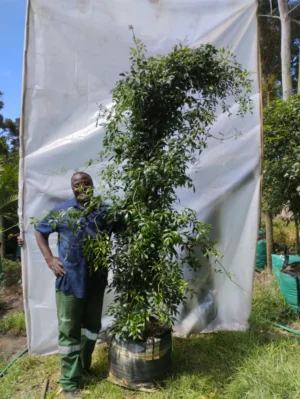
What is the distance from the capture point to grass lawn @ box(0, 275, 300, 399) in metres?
2.55

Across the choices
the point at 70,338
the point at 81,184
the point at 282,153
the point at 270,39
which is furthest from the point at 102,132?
the point at 270,39

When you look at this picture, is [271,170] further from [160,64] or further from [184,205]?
[160,64]

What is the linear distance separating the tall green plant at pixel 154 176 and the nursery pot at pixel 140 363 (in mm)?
103

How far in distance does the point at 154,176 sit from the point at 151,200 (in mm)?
207

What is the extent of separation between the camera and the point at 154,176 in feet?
8.09

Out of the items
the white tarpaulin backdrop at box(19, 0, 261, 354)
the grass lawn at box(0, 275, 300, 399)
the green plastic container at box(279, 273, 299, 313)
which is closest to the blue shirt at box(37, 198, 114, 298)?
the white tarpaulin backdrop at box(19, 0, 261, 354)

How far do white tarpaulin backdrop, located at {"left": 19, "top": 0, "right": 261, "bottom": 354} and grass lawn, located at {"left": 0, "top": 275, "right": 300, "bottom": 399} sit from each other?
0.69 feet

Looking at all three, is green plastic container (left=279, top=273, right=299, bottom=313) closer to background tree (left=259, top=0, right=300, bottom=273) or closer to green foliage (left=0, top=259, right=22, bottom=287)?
green foliage (left=0, top=259, right=22, bottom=287)

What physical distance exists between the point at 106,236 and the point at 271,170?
7.79ft

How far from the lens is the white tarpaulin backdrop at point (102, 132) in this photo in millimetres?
3266

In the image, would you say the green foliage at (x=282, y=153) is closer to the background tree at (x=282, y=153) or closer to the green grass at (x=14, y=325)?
the background tree at (x=282, y=153)

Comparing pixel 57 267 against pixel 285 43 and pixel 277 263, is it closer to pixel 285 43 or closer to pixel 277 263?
pixel 277 263

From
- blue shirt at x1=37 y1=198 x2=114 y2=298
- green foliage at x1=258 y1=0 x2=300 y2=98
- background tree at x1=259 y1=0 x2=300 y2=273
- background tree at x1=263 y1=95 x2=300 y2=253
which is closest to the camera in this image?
blue shirt at x1=37 y1=198 x2=114 y2=298

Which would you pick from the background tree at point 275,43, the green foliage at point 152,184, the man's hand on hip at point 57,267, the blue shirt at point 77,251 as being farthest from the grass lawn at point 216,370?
the background tree at point 275,43
